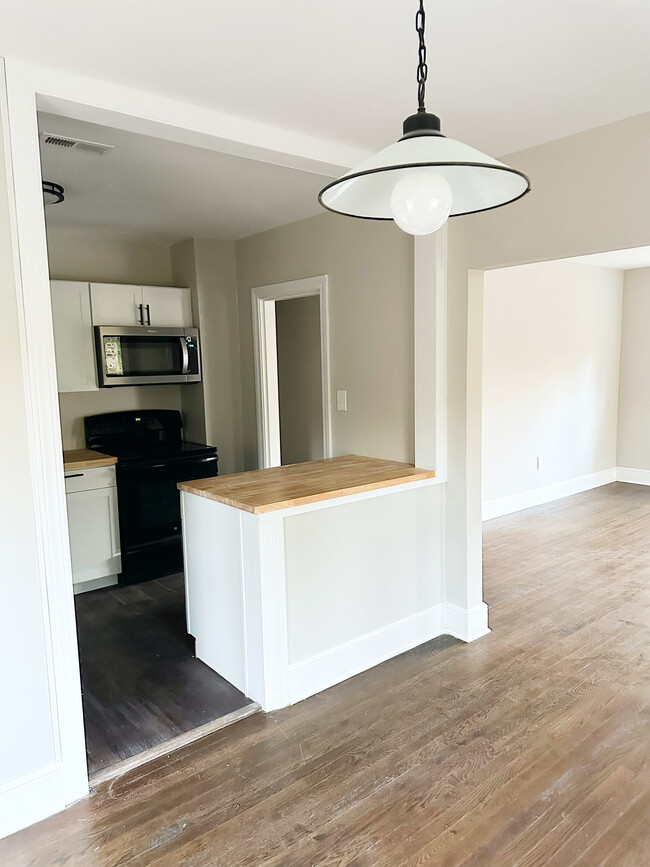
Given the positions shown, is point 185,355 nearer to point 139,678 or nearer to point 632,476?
point 139,678

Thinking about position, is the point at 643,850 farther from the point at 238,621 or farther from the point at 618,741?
the point at 238,621

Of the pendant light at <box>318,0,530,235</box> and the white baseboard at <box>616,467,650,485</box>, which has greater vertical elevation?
the pendant light at <box>318,0,530,235</box>

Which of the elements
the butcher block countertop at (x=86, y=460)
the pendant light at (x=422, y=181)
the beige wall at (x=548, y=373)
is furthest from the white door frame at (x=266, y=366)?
the pendant light at (x=422, y=181)

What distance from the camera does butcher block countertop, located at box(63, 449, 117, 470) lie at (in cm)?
380

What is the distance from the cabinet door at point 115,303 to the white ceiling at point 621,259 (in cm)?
379

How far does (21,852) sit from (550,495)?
17.7 feet

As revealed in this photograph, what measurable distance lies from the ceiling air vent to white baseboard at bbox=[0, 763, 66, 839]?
238 centimetres

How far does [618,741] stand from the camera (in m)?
2.32

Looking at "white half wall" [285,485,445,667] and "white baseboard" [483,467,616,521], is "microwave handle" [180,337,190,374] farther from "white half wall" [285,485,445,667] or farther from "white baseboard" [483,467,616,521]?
"white baseboard" [483,467,616,521]

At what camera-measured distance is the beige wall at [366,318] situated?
3342 millimetres

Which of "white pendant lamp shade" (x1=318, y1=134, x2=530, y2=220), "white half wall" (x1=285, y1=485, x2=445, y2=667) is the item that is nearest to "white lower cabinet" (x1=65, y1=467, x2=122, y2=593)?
"white half wall" (x1=285, y1=485, x2=445, y2=667)

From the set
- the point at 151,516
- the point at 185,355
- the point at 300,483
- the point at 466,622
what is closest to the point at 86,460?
the point at 151,516

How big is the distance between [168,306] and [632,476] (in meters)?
5.48

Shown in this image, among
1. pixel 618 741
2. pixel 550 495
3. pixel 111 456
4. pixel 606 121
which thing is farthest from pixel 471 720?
pixel 550 495
